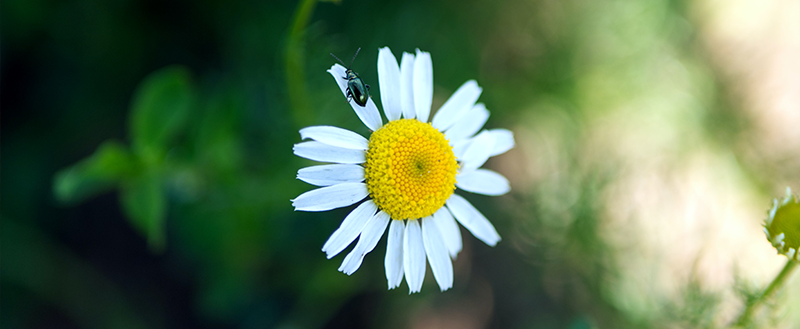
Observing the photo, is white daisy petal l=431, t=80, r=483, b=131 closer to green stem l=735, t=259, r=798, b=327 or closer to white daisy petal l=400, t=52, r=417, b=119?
white daisy petal l=400, t=52, r=417, b=119

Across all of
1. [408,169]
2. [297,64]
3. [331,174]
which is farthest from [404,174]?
[297,64]

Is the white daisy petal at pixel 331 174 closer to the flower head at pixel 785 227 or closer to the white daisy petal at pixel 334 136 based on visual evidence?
the white daisy petal at pixel 334 136

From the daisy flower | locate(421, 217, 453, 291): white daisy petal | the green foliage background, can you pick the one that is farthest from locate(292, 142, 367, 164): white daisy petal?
the green foliage background

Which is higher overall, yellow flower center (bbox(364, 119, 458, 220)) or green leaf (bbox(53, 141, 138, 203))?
green leaf (bbox(53, 141, 138, 203))

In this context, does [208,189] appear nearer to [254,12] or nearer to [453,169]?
[254,12]

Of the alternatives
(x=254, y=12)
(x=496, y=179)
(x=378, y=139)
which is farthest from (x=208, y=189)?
(x=496, y=179)

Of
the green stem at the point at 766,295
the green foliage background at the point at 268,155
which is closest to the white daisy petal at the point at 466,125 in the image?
the green foliage background at the point at 268,155
